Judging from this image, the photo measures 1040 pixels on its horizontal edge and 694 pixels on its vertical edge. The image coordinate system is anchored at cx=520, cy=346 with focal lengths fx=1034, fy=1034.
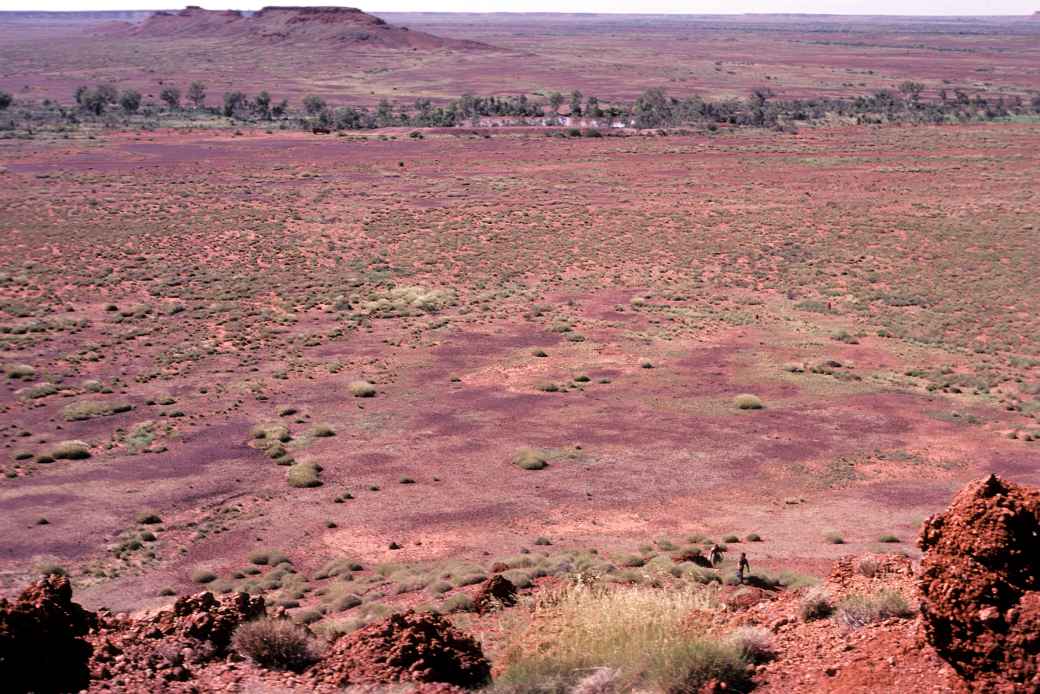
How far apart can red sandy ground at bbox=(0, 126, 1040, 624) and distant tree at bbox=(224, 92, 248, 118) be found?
36.5m

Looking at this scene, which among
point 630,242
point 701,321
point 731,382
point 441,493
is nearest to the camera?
point 441,493

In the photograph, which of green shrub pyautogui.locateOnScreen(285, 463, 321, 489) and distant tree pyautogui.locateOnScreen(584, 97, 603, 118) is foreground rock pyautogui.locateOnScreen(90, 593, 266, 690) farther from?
distant tree pyautogui.locateOnScreen(584, 97, 603, 118)

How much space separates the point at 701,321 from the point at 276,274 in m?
17.8

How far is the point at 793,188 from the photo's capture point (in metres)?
61.8

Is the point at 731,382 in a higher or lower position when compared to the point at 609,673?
lower

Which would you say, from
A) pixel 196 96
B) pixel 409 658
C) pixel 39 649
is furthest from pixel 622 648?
pixel 196 96

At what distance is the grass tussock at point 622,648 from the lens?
8703 mm

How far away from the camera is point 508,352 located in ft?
108

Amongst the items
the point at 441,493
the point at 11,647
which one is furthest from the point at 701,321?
the point at 11,647

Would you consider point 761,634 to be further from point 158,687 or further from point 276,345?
point 276,345

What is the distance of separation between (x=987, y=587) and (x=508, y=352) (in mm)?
25349

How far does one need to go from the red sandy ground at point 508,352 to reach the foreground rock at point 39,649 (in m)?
7.26

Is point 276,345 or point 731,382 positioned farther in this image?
point 276,345

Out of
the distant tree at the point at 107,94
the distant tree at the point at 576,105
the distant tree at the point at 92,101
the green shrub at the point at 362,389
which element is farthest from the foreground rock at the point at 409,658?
the distant tree at the point at 107,94
